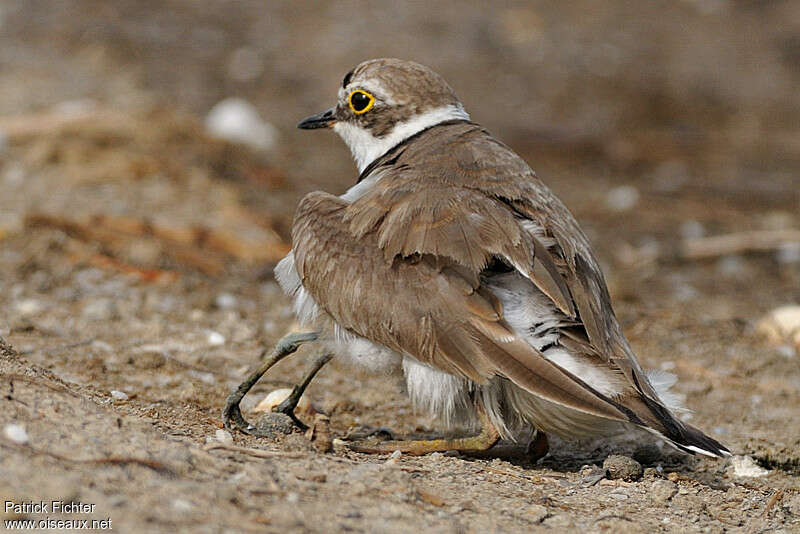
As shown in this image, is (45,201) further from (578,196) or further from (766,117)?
(766,117)

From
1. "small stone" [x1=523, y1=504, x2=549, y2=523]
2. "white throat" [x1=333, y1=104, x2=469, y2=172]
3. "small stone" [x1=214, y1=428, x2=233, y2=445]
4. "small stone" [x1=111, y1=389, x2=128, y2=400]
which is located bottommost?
"small stone" [x1=523, y1=504, x2=549, y2=523]

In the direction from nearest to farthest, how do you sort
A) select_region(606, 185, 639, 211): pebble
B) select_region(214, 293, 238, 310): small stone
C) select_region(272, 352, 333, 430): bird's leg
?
select_region(272, 352, 333, 430): bird's leg → select_region(214, 293, 238, 310): small stone → select_region(606, 185, 639, 211): pebble

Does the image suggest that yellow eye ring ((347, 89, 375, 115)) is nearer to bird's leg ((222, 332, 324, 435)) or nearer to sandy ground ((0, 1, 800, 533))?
sandy ground ((0, 1, 800, 533))

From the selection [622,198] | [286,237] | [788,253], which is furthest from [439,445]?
[622,198]

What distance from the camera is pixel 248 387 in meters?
3.66

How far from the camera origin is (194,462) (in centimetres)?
281

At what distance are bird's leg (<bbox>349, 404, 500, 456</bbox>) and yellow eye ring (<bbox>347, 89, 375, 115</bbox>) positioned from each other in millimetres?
1652

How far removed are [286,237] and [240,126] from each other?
2.05 m

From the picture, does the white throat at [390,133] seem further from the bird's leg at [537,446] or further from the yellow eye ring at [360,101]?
the bird's leg at [537,446]

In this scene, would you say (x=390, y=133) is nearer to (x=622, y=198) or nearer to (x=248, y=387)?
(x=248, y=387)

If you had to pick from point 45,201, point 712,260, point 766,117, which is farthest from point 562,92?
point 45,201

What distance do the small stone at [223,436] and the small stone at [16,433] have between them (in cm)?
70

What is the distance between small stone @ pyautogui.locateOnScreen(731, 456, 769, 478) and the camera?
12.6 ft

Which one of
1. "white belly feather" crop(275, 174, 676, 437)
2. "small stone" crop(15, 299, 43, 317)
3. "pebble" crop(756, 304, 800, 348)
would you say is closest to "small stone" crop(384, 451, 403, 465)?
"white belly feather" crop(275, 174, 676, 437)
